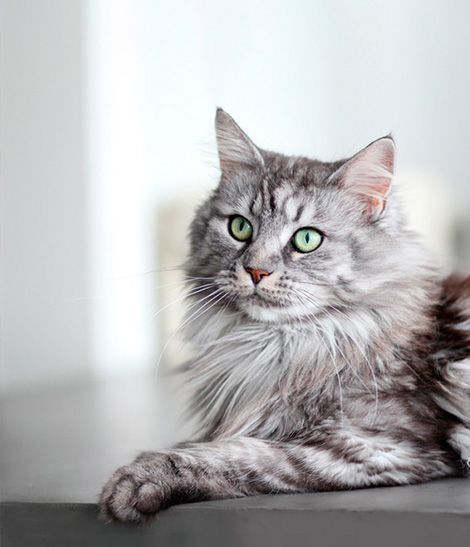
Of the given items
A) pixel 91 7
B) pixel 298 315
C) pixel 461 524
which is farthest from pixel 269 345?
pixel 91 7

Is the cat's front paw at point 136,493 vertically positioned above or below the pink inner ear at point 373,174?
below

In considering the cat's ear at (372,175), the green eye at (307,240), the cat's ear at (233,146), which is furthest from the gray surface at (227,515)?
the cat's ear at (233,146)

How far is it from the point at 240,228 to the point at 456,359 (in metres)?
0.58

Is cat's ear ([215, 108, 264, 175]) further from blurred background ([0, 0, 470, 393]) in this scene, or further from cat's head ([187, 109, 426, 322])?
blurred background ([0, 0, 470, 393])

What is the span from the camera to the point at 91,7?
17.4ft

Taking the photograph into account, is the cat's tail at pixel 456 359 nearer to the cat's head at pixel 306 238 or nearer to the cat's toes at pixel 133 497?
the cat's head at pixel 306 238

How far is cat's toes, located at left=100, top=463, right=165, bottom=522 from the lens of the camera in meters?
1.48

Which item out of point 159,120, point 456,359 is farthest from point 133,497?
point 159,120

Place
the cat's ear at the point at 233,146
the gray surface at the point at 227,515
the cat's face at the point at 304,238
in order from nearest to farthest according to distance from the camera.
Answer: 1. the gray surface at the point at 227,515
2. the cat's face at the point at 304,238
3. the cat's ear at the point at 233,146

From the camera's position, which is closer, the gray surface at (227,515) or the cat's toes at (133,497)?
the gray surface at (227,515)

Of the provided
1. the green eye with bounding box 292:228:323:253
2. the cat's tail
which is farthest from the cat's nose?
the cat's tail

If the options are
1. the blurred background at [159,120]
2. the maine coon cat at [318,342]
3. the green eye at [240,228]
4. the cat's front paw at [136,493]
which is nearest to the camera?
the cat's front paw at [136,493]

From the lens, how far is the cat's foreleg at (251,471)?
59.2 inches

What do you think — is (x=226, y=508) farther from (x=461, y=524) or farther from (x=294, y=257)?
(x=294, y=257)
